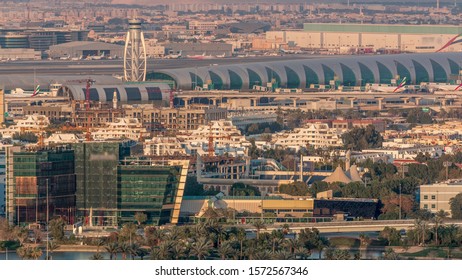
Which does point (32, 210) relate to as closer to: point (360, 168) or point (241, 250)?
point (241, 250)

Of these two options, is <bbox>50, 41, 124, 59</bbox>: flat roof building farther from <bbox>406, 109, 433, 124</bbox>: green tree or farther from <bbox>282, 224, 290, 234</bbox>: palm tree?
<bbox>282, 224, 290, 234</bbox>: palm tree

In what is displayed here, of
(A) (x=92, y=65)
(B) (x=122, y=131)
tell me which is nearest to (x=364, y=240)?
(B) (x=122, y=131)

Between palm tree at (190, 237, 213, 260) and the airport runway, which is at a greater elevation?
palm tree at (190, 237, 213, 260)

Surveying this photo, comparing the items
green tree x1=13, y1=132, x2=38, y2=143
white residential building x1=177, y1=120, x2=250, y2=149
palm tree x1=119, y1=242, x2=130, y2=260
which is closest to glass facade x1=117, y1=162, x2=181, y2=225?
palm tree x1=119, y1=242, x2=130, y2=260

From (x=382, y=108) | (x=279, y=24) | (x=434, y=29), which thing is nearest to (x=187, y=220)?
(x=382, y=108)

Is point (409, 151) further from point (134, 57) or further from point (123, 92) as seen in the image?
point (134, 57)

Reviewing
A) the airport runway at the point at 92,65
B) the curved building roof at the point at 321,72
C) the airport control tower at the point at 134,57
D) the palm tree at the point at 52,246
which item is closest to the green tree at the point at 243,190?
the palm tree at the point at 52,246

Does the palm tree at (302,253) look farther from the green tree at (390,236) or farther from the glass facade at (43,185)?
the glass facade at (43,185)
